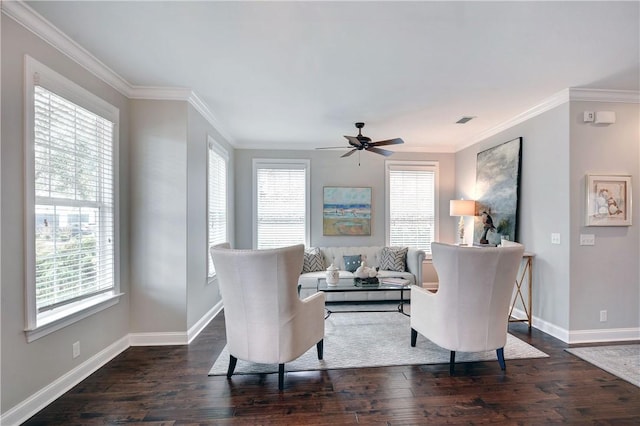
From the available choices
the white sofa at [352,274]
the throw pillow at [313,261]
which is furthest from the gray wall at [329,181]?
the throw pillow at [313,261]

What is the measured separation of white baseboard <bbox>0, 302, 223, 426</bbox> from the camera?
79.8 inches

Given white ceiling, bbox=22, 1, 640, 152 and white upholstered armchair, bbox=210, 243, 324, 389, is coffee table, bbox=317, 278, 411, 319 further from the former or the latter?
white ceiling, bbox=22, 1, 640, 152

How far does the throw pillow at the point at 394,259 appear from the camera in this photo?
5148 mm

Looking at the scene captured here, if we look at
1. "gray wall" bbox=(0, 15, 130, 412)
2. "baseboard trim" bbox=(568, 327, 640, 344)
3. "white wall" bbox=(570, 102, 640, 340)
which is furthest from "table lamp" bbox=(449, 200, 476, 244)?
"gray wall" bbox=(0, 15, 130, 412)

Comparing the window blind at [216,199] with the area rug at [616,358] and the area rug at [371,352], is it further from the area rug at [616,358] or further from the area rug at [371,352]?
the area rug at [616,358]

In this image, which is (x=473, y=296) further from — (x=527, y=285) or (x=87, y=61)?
(x=87, y=61)

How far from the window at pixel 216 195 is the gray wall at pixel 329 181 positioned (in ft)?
2.01

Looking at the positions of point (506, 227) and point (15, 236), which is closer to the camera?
point (15, 236)

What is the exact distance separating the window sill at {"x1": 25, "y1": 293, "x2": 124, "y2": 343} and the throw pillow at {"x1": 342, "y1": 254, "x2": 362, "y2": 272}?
3282 mm

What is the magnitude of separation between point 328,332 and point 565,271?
271 centimetres

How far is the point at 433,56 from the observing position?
8.35 ft

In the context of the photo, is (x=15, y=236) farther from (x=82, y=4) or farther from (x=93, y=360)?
(x=82, y=4)

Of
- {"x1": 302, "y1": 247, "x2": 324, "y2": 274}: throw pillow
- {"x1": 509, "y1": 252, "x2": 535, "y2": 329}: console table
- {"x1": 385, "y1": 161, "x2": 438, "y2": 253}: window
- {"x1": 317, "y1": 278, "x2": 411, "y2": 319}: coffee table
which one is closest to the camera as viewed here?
{"x1": 509, "y1": 252, "x2": 535, "y2": 329}: console table

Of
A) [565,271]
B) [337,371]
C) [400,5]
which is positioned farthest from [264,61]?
[565,271]
